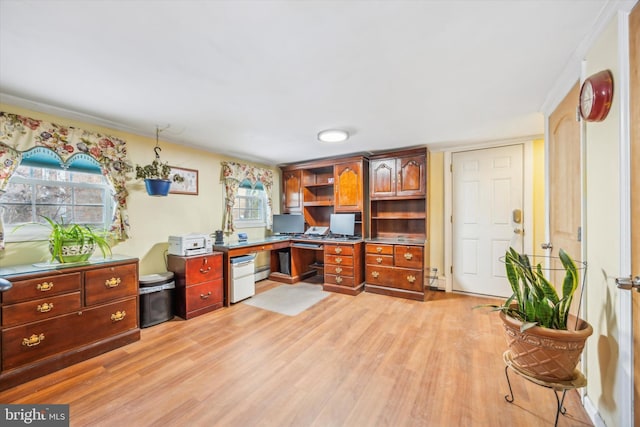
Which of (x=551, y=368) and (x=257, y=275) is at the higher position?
(x=551, y=368)

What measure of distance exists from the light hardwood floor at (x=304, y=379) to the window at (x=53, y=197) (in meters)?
1.28

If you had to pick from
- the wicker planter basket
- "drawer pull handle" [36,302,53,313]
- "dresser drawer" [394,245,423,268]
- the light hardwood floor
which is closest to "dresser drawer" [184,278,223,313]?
the light hardwood floor

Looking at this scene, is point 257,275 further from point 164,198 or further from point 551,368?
point 551,368

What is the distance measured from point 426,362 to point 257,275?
119 inches

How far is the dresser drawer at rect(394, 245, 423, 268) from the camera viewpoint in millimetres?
3387

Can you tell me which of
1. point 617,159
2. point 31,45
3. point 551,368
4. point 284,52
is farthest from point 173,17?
point 551,368

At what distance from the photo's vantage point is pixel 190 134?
10.0ft

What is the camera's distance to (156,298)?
9.00 ft

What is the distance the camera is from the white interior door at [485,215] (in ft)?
11.1

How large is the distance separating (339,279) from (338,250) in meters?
0.43

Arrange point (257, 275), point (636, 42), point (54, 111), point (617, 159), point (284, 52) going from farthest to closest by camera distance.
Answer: point (257, 275) < point (54, 111) < point (284, 52) < point (617, 159) < point (636, 42)

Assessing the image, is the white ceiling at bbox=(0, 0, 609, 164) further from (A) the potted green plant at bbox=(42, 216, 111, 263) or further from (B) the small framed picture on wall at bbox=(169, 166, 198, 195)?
(A) the potted green plant at bbox=(42, 216, 111, 263)

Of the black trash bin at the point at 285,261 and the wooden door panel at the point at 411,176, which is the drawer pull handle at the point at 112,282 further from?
the wooden door panel at the point at 411,176

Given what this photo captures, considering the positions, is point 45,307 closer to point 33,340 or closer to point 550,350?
point 33,340
